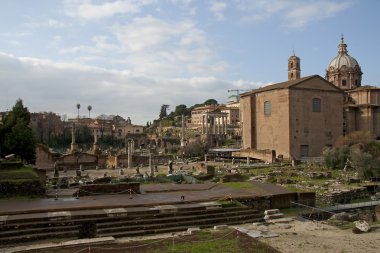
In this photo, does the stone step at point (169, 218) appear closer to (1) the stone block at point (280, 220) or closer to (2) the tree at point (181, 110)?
(1) the stone block at point (280, 220)

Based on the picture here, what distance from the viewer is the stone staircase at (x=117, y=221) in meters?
10.7

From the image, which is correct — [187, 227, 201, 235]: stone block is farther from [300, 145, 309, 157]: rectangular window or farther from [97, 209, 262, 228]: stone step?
[300, 145, 309, 157]: rectangular window

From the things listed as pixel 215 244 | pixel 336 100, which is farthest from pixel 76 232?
pixel 336 100

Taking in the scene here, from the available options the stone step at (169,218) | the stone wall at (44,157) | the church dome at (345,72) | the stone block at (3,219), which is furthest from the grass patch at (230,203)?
the church dome at (345,72)

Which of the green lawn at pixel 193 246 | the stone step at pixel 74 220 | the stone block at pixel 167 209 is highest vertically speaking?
the stone block at pixel 167 209

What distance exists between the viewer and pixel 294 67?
71125 mm

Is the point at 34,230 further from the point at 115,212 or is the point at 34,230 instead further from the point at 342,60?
the point at 342,60

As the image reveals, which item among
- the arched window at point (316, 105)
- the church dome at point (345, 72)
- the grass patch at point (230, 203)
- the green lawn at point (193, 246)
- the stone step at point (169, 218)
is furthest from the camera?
the church dome at point (345, 72)

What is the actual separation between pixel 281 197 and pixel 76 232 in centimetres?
888

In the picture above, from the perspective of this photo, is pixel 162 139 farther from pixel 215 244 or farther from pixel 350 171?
pixel 215 244

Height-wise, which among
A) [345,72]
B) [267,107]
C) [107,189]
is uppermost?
[345,72]

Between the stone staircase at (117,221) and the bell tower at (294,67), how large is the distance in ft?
201

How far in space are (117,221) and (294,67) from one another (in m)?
64.9

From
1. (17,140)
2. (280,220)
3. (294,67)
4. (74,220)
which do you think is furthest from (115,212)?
(294,67)
